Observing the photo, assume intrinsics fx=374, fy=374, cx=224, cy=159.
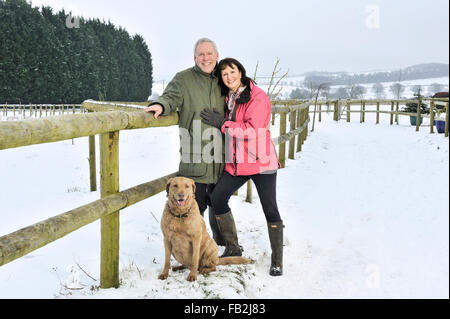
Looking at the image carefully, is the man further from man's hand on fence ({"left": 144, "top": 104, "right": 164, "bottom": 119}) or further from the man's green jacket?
man's hand on fence ({"left": 144, "top": 104, "right": 164, "bottom": 119})

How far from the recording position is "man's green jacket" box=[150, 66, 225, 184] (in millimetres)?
2943

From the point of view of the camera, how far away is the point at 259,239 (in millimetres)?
3906

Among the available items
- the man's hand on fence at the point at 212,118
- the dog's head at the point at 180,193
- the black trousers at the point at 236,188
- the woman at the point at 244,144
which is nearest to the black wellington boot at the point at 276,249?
the woman at the point at 244,144

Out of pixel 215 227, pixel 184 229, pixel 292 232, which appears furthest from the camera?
pixel 292 232

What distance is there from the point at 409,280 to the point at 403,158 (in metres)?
6.30

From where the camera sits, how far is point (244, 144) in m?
2.97

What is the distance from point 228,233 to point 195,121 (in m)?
1.03

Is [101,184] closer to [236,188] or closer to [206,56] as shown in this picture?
[236,188]

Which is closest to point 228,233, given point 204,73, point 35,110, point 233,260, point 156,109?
point 233,260

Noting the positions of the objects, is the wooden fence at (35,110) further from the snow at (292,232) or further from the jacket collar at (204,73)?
the jacket collar at (204,73)

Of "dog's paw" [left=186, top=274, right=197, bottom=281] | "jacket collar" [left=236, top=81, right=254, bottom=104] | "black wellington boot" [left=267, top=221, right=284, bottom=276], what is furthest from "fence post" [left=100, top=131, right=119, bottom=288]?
"black wellington boot" [left=267, top=221, right=284, bottom=276]

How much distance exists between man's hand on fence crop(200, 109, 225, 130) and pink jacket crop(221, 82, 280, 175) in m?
0.04

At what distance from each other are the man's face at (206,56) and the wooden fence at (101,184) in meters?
0.45
